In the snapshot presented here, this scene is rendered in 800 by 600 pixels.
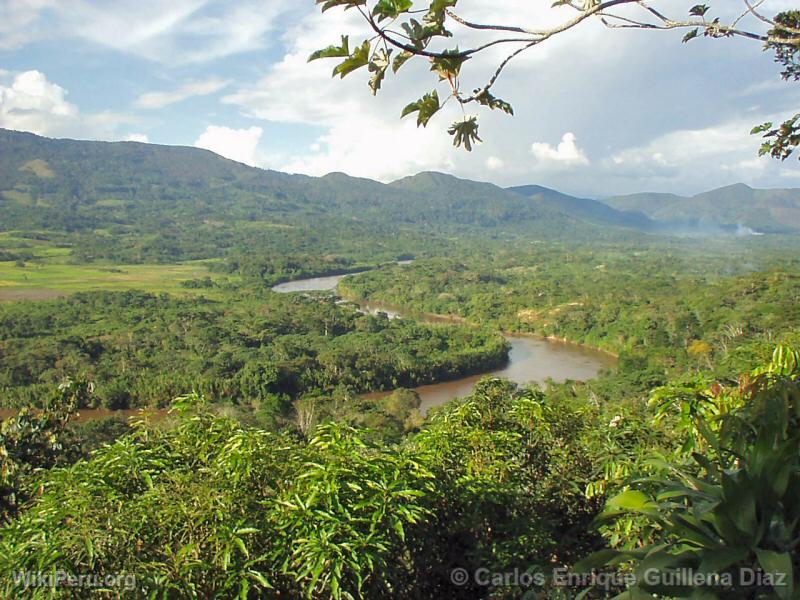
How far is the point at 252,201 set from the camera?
12144 centimetres

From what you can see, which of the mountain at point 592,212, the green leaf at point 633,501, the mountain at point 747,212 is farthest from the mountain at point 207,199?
the green leaf at point 633,501

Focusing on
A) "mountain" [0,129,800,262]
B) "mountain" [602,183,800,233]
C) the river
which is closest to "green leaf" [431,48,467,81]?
the river

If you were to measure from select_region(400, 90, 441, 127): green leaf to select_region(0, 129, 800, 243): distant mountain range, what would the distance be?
90.7m

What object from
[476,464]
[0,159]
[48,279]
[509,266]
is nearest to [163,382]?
[476,464]

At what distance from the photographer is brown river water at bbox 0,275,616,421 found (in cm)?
2270

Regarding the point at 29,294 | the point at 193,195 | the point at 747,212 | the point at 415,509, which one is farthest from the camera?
the point at 747,212

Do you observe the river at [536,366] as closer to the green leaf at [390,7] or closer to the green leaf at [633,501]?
the green leaf at [633,501]

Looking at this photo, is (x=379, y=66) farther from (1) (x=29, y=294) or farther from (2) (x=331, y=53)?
(1) (x=29, y=294)

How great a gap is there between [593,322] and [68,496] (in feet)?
120

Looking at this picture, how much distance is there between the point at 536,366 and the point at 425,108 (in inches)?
1078

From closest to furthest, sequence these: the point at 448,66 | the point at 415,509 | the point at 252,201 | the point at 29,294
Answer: the point at 448,66 → the point at 415,509 → the point at 29,294 → the point at 252,201

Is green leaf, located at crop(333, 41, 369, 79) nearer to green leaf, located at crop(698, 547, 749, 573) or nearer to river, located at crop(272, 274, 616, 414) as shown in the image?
green leaf, located at crop(698, 547, 749, 573)

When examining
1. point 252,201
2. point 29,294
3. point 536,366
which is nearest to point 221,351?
point 536,366

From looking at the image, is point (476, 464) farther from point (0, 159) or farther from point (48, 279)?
point (0, 159)
